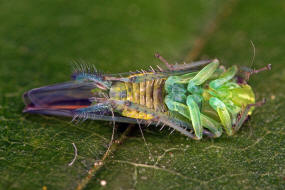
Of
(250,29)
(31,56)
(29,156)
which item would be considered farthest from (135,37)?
(29,156)

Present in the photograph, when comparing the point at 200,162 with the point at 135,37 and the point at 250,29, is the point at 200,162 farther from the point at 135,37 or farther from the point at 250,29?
the point at 250,29

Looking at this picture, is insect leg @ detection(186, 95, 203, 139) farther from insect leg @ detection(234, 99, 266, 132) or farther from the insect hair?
the insect hair

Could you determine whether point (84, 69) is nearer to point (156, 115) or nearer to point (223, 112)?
point (156, 115)

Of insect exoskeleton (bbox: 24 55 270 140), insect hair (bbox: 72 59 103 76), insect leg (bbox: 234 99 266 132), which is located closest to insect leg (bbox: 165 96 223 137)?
insect exoskeleton (bbox: 24 55 270 140)

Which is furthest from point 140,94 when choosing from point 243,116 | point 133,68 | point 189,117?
point 243,116

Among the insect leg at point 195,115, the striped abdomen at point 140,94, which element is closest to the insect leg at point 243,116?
the insect leg at point 195,115

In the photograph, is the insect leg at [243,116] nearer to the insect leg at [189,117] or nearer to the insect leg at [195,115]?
the insect leg at [189,117]
